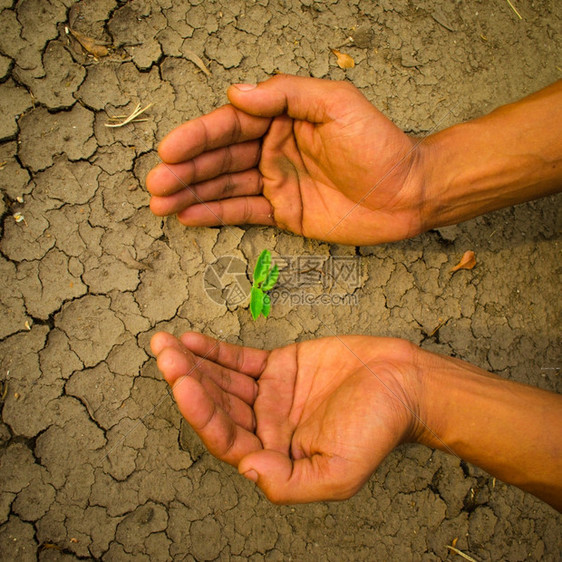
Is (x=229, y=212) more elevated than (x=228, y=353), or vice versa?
(x=229, y=212)

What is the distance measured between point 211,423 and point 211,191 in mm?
1256

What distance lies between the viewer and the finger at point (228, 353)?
93.1 inches

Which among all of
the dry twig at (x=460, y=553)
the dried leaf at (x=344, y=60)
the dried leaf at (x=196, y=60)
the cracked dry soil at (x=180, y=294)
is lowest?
the dry twig at (x=460, y=553)

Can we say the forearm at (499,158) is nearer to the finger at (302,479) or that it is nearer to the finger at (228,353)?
the finger at (228,353)

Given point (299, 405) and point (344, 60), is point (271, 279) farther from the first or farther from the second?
point (344, 60)

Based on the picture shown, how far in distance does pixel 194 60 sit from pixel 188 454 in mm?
2417

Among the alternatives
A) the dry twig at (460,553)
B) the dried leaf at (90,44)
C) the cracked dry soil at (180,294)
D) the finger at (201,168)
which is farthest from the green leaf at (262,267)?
the dry twig at (460,553)

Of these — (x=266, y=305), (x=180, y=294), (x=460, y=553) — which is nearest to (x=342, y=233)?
(x=266, y=305)

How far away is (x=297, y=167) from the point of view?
2.66 meters

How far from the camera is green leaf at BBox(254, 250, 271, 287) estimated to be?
2.67 metres

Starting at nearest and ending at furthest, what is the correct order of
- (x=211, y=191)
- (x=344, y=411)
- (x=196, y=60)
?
(x=344, y=411) → (x=211, y=191) → (x=196, y=60)

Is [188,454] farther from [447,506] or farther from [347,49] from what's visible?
[347,49]

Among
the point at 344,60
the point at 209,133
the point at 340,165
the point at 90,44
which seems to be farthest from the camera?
the point at 344,60

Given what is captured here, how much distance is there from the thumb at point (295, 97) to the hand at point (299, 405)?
1.19m
